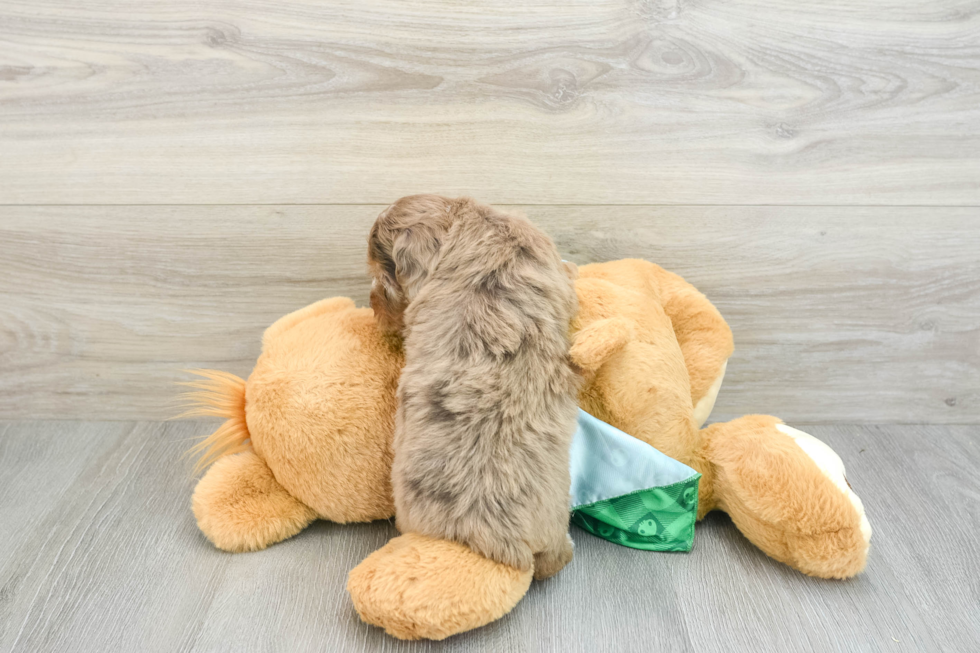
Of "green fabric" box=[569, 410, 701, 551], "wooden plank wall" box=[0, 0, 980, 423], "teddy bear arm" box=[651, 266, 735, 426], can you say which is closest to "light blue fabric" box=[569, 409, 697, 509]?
"green fabric" box=[569, 410, 701, 551]

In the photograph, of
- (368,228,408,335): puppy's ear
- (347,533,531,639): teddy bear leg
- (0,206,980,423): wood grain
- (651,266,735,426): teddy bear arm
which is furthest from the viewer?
(0,206,980,423): wood grain

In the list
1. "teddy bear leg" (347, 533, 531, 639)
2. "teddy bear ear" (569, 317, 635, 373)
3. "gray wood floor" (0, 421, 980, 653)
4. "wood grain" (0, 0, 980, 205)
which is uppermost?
"wood grain" (0, 0, 980, 205)

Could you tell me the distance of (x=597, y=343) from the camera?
2.06ft

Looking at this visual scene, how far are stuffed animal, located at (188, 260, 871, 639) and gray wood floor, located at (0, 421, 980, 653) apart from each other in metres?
0.03

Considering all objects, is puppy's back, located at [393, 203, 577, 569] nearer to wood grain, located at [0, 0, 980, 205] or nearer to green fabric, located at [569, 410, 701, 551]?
green fabric, located at [569, 410, 701, 551]

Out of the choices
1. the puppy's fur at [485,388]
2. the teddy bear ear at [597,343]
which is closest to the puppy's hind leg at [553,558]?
the puppy's fur at [485,388]

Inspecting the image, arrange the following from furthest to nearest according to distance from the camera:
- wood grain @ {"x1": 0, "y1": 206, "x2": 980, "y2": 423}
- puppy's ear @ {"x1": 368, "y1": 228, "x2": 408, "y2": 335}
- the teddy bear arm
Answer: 1. wood grain @ {"x1": 0, "y1": 206, "x2": 980, "y2": 423}
2. the teddy bear arm
3. puppy's ear @ {"x1": 368, "y1": 228, "x2": 408, "y2": 335}

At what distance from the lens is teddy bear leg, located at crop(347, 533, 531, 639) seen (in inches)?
22.1

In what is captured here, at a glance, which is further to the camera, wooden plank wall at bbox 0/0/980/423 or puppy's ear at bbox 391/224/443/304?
wooden plank wall at bbox 0/0/980/423

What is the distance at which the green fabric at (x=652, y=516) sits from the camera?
0.69 metres

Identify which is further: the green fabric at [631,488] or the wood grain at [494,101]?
the wood grain at [494,101]

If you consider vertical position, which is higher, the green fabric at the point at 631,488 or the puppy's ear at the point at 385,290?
the puppy's ear at the point at 385,290

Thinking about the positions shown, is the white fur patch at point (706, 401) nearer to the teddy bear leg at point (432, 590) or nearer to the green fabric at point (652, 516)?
the green fabric at point (652, 516)

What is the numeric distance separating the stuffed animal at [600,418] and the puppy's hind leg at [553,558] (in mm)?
25
